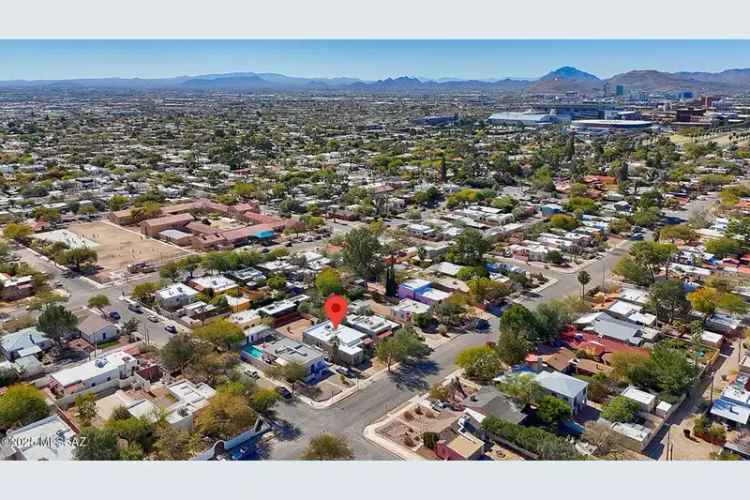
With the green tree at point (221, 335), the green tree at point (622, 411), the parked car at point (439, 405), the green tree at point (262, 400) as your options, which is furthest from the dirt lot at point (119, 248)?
the green tree at point (622, 411)

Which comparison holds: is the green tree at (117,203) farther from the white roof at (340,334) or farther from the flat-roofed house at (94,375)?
the white roof at (340,334)

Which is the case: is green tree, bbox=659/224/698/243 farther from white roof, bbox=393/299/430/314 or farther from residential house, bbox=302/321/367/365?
residential house, bbox=302/321/367/365

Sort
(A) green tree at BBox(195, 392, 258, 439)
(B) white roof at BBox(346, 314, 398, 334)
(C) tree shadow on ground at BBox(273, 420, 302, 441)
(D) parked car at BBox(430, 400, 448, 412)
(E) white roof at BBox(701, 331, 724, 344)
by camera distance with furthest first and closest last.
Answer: (B) white roof at BBox(346, 314, 398, 334) → (E) white roof at BBox(701, 331, 724, 344) → (D) parked car at BBox(430, 400, 448, 412) → (C) tree shadow on ground at BBox(273, 420, 302, 441) → (A) green tree at BBox(195, 392, 258, 439)

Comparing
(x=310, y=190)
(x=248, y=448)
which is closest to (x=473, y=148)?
(x=310, y=190)

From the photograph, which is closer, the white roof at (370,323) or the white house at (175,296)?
the white roof at (370,323)

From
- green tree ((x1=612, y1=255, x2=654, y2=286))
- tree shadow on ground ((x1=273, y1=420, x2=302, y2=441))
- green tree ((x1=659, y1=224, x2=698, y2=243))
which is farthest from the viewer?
green tree ((x1=659, y1=224, x2=698, y2=243))

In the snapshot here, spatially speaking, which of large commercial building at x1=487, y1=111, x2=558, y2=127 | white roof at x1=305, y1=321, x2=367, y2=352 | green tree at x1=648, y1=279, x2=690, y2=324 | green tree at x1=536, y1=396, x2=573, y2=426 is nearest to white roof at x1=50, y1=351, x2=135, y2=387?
white roof at x1=305, y1=321, x2=367, y2=352

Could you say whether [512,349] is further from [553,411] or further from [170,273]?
[170,273]
